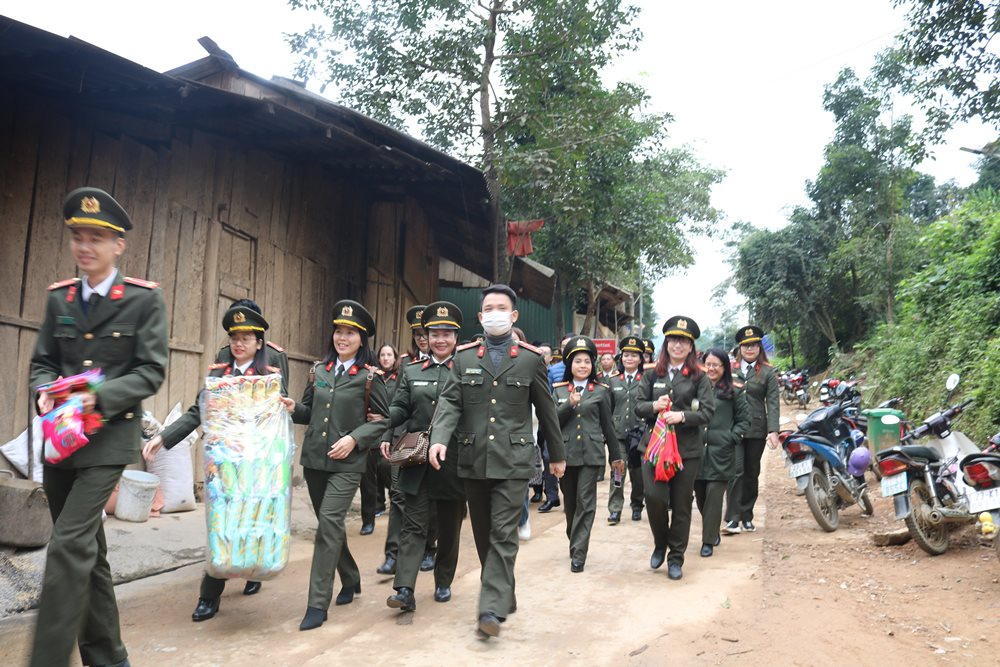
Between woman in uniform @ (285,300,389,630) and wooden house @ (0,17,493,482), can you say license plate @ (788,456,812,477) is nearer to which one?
woman in uniform @ (285,300,389,630)

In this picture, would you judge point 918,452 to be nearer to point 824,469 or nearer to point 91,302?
point 824,469

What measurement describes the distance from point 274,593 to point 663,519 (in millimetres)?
2969

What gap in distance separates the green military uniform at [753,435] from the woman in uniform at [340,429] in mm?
4240

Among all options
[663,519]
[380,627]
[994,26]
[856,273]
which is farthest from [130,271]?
[856,273]

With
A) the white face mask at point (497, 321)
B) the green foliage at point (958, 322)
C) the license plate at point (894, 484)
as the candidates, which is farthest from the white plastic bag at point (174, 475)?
the green foliage at point (958, 322)

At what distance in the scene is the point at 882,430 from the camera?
8812 millimetres

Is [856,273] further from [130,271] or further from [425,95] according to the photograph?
[130,271]

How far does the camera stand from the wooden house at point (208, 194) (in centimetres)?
641

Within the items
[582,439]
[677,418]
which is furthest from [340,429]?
[677,418]

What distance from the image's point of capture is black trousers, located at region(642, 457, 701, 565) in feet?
20.1

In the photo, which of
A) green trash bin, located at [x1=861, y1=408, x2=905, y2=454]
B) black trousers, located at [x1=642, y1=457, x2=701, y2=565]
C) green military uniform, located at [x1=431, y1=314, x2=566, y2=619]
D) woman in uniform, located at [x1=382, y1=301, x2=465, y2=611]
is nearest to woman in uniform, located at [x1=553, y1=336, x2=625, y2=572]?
black trousers, located at [x1=642, y1=457, x2=701, y2=565]

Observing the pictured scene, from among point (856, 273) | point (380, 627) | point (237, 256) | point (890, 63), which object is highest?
point (890, 63)

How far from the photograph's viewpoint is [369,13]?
44.7ft

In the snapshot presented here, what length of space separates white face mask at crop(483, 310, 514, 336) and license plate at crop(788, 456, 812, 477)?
4.16 metres
